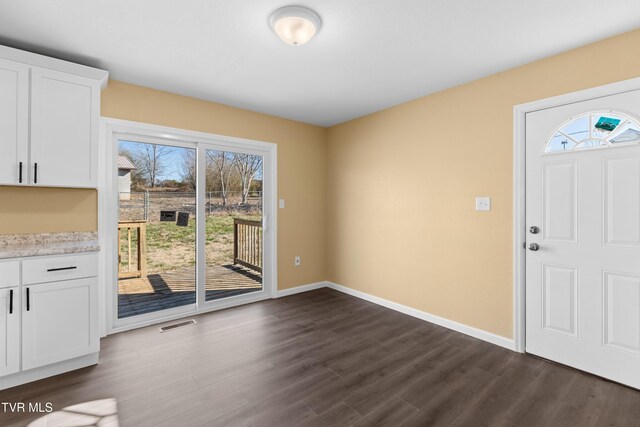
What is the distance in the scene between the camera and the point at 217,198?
373 centimetres

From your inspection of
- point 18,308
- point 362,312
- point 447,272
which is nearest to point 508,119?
point 447,272

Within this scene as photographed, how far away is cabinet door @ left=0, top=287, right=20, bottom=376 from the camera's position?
81.7 inches

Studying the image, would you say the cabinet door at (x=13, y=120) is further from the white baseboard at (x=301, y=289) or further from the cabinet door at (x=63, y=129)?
the white baseboard at (x=301, y=289)

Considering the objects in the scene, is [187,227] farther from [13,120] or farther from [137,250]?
[13,120]

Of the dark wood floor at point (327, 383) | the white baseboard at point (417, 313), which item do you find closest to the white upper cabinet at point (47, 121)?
the dark wood floor at point (327, 383)

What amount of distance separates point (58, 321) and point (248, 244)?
7.11 ft

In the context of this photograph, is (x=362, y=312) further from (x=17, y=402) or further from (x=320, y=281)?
(x=17, y=402)

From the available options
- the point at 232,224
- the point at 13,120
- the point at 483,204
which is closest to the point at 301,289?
the point at 232,224

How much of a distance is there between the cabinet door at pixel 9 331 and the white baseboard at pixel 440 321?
134 inches

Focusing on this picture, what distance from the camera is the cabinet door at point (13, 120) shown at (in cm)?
222

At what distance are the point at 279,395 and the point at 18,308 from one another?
6.36 ft

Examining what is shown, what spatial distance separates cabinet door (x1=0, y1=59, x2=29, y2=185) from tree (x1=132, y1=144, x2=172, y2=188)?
38.0 inches

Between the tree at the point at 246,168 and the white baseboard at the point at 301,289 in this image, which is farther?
the white baseboard at the point at 301,289

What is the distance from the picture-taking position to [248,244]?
4172mm
